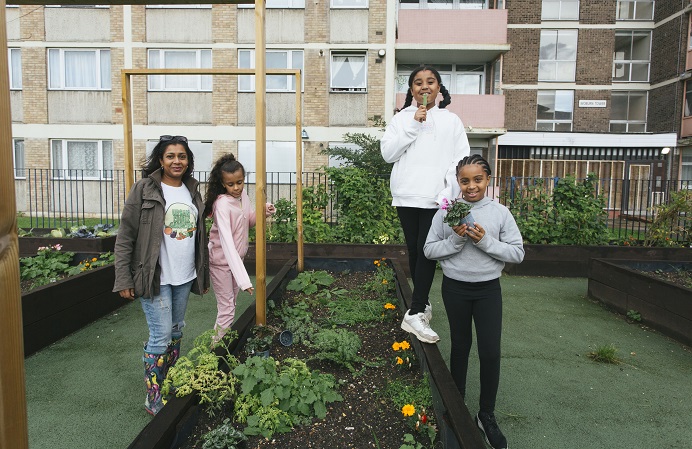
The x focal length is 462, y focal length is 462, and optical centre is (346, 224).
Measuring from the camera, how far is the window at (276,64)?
1598 centimetres

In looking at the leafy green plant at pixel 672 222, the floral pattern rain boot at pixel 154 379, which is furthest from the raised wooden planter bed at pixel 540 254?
the floral pattern rain boot at pixel 154 379

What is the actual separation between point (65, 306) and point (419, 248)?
313cm

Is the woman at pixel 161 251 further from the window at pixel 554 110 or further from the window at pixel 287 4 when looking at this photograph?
the window at pixel 554 110

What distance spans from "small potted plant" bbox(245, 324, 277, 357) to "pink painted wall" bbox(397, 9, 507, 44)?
15.9m

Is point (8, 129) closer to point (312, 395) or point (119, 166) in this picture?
point (312, 395)

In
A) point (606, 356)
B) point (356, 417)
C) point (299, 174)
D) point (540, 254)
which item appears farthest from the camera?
point (540, 254)

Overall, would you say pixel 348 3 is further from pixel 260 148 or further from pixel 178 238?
pixel 178 238

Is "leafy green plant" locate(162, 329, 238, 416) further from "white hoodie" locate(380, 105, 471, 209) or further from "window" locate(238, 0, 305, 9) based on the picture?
"window" locate(238, 0, 305, 9)

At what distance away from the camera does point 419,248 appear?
3201 mm

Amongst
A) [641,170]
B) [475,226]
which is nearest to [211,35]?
[475,226]

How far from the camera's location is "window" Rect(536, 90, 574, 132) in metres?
20.9

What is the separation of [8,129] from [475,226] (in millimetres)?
1950

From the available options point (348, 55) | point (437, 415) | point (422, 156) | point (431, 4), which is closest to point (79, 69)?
point (348, 55)

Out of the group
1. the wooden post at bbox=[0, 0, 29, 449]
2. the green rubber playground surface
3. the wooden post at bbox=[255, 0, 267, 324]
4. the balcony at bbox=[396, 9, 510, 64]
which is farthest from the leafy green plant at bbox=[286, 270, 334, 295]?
the balcony at bbox=[396, 9, 510, 64]
